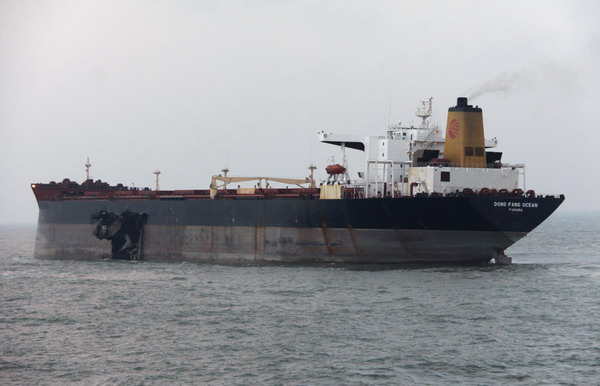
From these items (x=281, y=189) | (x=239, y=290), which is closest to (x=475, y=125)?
(x=281, y=189)

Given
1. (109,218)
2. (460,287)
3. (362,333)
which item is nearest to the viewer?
(362,333)

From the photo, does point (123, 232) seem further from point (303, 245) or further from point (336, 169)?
point (336, 169)

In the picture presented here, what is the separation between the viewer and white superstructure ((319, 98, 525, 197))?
41.1 m

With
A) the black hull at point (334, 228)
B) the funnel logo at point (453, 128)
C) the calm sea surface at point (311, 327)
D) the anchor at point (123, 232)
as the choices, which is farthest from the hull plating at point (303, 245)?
the funnel logo at point (453, 128)

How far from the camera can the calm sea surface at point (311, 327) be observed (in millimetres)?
21719

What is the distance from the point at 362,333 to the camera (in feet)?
84.8

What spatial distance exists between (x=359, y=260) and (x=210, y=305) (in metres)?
11.9

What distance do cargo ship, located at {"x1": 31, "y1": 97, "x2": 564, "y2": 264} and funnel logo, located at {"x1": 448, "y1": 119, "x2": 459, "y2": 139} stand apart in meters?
0.07

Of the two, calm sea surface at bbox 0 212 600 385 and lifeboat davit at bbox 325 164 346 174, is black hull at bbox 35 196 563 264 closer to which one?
calm sea surface at bbox 0 212 600 385

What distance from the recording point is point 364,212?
4069 cm

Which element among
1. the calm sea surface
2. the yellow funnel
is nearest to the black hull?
the calm sea surface

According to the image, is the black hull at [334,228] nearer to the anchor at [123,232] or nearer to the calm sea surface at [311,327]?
the anchor at [123,232]

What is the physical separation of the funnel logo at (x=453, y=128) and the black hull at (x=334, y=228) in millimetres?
4644

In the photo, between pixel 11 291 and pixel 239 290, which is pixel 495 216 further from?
pixel 11 291
